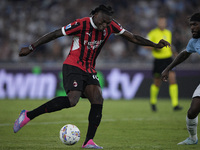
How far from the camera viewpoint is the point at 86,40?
229 inches

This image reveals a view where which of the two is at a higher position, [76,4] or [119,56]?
[76,4]

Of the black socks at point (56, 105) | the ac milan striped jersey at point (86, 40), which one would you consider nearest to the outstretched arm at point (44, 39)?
the ac milan striped jersey at point (86, 40)

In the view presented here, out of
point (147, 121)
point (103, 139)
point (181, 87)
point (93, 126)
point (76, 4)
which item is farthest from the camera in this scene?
point (76, 4)

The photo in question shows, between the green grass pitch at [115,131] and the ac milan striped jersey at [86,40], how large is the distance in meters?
1.20

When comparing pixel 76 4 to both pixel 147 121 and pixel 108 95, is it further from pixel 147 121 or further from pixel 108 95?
pixel 147 121

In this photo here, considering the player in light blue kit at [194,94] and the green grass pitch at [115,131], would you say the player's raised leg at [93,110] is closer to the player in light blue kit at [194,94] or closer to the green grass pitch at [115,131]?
the green grass pitch at [115,131]

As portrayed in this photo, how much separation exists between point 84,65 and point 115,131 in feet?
6.95

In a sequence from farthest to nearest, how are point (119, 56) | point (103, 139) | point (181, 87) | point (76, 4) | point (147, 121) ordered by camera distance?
point (76, 4)
point (119, 56)
point (181, 87)
point (147, 121)
point (103, 139)

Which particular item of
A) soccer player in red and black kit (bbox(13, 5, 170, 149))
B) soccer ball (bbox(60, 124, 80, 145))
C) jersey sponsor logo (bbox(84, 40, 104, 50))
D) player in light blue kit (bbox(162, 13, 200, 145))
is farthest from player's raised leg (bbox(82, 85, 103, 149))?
player in light blue kit (bbox(162, 13, 200, 145))

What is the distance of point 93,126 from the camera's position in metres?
5.64

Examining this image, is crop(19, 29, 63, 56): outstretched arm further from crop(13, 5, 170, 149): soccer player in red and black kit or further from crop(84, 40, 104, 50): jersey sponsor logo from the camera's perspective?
crop(84, 40, 104, 50): jersey sponsor logo

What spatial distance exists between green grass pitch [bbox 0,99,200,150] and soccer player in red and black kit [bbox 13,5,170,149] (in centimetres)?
43

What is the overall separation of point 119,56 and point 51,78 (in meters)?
3.04

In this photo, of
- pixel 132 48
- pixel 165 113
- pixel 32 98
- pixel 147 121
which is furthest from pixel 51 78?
pixel 147 121
